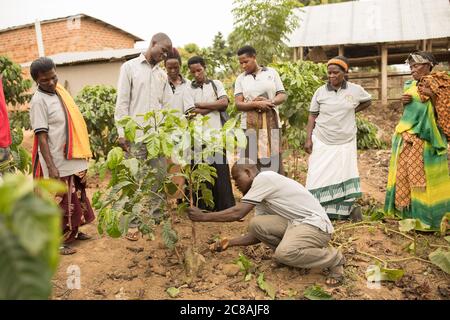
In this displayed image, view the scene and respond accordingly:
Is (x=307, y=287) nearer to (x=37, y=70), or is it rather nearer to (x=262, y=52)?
(x=37, y=70)

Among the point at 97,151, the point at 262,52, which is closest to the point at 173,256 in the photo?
the point at 97,151

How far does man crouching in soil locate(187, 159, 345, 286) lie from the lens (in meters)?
2.62

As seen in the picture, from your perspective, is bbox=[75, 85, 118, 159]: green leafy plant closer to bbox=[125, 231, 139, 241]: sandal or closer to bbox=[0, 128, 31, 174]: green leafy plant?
bbox=[0, 128, 31, 174]: green leafy plant

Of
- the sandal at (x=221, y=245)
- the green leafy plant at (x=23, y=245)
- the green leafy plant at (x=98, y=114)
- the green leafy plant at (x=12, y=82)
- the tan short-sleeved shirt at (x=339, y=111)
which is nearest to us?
the green leafy plant at (x=23, y=245)

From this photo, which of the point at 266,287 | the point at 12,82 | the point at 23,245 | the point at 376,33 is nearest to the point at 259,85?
the point at 266,287

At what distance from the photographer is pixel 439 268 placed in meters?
2.97

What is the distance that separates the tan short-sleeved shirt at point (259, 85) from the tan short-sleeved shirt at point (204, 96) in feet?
0.87

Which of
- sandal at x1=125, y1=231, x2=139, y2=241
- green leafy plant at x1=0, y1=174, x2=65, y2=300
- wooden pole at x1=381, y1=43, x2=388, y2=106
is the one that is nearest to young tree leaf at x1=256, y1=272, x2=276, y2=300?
sandal at x1=125, y1=231, x2=139, y2=241

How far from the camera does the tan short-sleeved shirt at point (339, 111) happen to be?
378 cm

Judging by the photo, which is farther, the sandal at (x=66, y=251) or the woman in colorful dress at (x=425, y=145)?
the woman in colorful dress at (x=425, y=145)

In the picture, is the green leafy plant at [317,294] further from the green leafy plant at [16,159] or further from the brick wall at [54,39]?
the brick wall at [54,39]

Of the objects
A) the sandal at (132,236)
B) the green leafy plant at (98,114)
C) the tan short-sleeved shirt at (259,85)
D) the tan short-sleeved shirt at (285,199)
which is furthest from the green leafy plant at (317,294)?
the green leafy plant at (98,114)

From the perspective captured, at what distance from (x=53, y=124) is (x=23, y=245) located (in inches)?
104

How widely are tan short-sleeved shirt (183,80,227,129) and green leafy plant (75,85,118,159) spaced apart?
2026 mm
